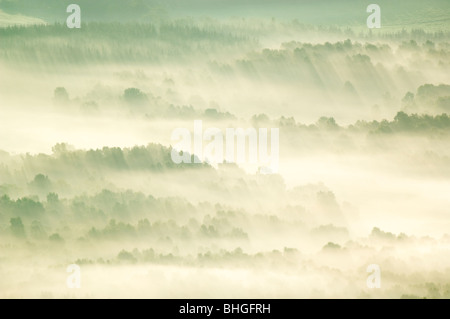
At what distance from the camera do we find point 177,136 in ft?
236

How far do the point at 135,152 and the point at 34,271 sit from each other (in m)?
27.0

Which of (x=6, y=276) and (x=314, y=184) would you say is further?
(x=314, y=184)

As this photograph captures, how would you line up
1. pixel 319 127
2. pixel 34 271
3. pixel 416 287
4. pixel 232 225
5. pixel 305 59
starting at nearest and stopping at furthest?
1. pixel 416 287
2. pixel 34 271
3. pixel 232 225
4. pixel 319 127
5. pixel 305 59

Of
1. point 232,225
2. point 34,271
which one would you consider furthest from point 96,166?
point 34,271

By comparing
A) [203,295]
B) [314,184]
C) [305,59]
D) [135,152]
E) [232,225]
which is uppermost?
[305,59]

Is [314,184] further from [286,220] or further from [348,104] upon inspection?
[348,104]

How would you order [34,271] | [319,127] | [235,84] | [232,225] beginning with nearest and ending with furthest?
[34,271] → [232,225] → [319,127] → [235,84]

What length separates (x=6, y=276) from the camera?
43531 millimetres

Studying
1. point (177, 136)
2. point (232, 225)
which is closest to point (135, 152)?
point (177, 136)

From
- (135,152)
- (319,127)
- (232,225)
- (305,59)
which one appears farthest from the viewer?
(305,59)

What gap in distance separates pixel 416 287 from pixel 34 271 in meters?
22.7

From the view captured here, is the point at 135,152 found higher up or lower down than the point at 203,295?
higher up

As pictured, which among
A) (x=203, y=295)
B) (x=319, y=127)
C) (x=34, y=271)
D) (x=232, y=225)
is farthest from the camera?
(x=319, y=127)

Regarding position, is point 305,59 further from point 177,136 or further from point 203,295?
point 203,295
